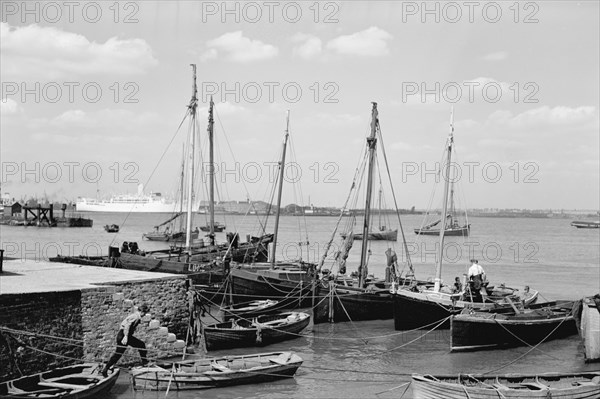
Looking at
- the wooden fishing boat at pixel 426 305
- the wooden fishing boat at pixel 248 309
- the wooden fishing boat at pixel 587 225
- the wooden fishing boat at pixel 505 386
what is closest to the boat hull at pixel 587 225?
the wooden fishing boat at pixel 587 225

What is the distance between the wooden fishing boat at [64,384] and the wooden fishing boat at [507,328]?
11.8 meters

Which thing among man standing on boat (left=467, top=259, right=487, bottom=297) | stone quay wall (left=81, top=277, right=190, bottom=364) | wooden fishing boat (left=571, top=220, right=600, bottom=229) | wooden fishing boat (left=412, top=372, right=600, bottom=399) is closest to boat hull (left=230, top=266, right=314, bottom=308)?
man standing on boat (left=467, top=259, right=487, bottom=297)

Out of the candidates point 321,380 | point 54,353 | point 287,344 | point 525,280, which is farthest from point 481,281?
point 525,280

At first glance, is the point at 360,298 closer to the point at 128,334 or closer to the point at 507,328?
the point at 507,328

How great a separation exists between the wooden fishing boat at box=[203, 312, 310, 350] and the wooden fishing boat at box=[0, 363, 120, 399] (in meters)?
5.13

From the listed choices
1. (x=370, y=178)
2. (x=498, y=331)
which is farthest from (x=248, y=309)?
(x=498, y=331)

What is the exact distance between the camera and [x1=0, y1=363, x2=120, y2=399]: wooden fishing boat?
47.8 ft

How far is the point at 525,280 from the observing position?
2099 inches

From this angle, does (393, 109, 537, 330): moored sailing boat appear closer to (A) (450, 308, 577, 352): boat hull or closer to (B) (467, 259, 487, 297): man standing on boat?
(B) (467, 259, 487, 297): man standing on boat

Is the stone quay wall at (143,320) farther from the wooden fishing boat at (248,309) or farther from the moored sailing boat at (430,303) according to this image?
the moored sailing boat at (430,303)

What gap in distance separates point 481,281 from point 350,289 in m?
5.36

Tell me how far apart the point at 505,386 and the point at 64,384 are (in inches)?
407

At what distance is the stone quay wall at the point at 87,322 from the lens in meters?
15.8

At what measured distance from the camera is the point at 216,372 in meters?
17.3
